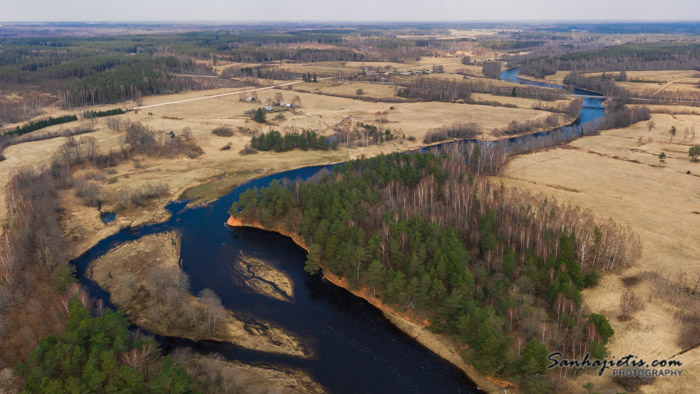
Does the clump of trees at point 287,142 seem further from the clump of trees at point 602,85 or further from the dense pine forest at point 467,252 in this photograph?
the clump of trees at point 602,85

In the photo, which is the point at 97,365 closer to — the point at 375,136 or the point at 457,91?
the point at 375,136

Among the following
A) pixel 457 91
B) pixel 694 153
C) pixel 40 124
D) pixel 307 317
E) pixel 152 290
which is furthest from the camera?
pixel 457 91

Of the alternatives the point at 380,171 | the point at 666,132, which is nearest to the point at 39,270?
the point at 380,171

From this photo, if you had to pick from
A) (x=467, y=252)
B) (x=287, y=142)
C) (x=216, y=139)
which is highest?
(x=287, y=142)

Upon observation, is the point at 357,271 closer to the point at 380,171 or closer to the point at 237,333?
the point at 237,333

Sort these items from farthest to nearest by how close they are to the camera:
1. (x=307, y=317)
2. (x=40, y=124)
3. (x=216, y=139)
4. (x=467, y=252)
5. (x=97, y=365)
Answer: (x=40, y=124) < (x=216, y=139) < (x=467, y=252) < (x=307, y=317) < (x=97, y=365)

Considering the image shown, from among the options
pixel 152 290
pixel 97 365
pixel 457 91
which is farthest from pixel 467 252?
pixel 457 91
